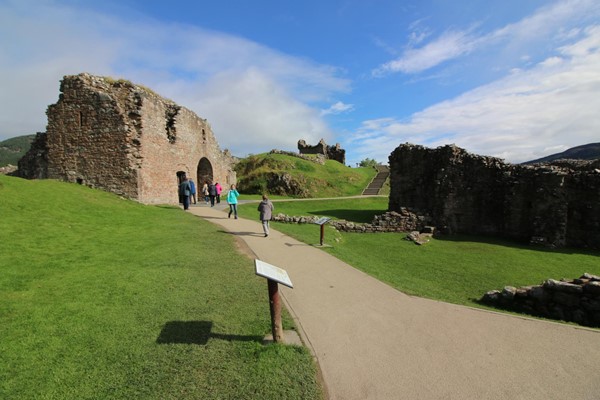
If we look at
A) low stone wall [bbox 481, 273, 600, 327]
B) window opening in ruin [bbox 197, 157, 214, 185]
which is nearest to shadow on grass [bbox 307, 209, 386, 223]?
window opening in ruin [bbox 197, 157, 214, 185]

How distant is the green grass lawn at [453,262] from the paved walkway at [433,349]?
165 centimetres

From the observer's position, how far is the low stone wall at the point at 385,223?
19.7m

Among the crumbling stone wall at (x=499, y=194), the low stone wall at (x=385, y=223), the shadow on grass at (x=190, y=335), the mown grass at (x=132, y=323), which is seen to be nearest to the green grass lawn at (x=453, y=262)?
the low stone wall at (x=385, y=223)

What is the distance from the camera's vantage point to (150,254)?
9.40m

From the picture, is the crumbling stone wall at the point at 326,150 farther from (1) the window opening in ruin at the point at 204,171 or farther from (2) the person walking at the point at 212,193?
(2) the person walking at the point at 212,193

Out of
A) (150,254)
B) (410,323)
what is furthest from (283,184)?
(410,323)

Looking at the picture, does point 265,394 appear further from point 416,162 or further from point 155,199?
point 416,162

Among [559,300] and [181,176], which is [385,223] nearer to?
[559,300]

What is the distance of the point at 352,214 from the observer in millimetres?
25641

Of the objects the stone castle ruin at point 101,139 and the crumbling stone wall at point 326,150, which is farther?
the crumbling stone wall at point 326,150

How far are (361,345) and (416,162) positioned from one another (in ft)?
68.9

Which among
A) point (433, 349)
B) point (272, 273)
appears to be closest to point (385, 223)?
point (433, 349)

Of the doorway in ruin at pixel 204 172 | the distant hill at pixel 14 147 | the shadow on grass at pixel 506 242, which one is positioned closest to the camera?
the shadow on grass at pixel 506 242

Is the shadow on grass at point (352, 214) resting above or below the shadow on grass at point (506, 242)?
above
